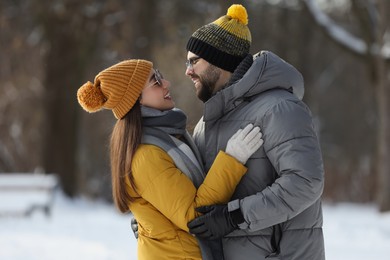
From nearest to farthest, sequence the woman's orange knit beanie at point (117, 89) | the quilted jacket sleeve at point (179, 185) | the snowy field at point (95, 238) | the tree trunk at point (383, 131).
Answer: the quilted jacket sleeve at point (179, 185) < the woman's orange knit beanie at point (117, 89) < the snowy field at point (95, 238) < the tree trunk at point (383, 131)

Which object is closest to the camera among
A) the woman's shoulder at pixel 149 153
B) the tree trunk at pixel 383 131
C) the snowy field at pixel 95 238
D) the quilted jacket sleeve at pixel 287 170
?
the quilted jacket sleeve at pixel 287 170

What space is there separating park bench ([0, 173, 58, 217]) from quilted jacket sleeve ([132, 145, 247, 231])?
11757 mm

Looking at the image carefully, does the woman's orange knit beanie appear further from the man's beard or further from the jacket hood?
the jacket hood

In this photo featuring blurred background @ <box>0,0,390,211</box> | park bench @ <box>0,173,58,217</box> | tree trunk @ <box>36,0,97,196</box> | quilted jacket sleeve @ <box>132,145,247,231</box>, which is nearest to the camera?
quilted jacket sleeve @ <box>132,145,247,231</box>

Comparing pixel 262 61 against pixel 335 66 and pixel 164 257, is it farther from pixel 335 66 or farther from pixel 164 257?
pixel 335 66

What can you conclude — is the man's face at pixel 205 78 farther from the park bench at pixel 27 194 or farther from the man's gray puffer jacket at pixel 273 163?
the park bench at pixel 27 194

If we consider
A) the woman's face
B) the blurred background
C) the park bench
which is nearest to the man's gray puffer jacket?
the woman's face

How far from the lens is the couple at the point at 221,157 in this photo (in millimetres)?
3750

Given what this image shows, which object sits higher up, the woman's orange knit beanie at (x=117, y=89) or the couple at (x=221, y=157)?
the woman's orange knit beanie at (x=117, y=89)

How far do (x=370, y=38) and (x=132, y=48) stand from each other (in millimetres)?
4628

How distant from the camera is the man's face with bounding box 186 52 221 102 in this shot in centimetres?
417

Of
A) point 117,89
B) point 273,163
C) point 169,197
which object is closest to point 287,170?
point 273,163

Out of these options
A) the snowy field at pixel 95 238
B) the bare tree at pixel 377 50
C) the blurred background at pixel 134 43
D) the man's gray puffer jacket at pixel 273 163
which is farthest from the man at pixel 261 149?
the bare tree at pixel 377 50

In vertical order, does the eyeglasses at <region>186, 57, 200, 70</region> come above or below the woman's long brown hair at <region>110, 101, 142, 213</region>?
above
